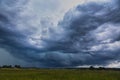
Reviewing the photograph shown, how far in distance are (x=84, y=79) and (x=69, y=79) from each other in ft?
9.36

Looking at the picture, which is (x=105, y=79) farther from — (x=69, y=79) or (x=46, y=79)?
(x=46, y=79)

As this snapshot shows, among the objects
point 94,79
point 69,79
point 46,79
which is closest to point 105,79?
point 94,79

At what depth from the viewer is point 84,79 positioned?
48031 mm

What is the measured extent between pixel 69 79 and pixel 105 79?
6553mm

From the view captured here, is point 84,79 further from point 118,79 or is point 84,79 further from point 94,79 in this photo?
point 118,79

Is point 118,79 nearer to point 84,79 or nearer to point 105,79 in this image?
point 105,79

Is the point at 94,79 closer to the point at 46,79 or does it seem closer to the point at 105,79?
the point at 105,79

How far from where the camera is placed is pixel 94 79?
160 feet

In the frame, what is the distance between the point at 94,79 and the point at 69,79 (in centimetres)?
478

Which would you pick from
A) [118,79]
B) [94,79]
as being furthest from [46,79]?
[118,79]

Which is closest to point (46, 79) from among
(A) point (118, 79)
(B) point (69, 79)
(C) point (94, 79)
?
(B) point (69, 79)

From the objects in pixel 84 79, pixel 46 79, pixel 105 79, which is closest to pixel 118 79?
pixel 105 79

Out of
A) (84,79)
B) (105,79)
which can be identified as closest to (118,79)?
(105,79)

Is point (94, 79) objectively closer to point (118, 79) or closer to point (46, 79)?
point (118, 79)
